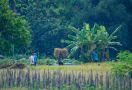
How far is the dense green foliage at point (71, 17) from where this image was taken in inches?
1804

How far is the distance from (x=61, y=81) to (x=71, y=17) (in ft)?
91.9

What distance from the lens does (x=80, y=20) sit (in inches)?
1845

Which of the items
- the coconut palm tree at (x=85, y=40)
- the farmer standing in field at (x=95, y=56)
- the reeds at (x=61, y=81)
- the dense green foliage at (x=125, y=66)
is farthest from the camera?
the farmer standing in field at (x=95, y=56)

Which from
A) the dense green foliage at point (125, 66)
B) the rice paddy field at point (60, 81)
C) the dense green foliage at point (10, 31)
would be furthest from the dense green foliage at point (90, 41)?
the rice paddy field at point (60, 81)

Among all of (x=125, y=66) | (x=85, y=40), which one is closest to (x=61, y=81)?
(x=125, y=66)

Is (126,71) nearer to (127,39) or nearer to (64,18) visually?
(127,39)

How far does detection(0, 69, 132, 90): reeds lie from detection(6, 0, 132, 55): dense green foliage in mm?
23608

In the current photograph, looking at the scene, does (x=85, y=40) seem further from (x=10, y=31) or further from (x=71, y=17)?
(x=10, y=31)

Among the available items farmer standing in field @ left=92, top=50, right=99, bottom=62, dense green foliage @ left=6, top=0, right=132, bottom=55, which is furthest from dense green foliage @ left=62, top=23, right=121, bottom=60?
dense green foliage @ left=6, top=0, right=132, bottom=55

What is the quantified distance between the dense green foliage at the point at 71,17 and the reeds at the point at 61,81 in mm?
23608

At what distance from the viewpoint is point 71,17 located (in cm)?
4866

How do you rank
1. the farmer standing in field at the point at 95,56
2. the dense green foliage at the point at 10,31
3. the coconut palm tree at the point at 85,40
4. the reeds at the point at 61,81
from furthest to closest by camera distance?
the farmer standing in field at the point at 95,56
the coconut palm tree at the point at 85,40
the dense green foliage at the point at 10,31
the reeds at the point at 61,81

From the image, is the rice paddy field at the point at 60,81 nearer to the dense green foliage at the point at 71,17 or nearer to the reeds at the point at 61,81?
the reeds at the point at 61,81

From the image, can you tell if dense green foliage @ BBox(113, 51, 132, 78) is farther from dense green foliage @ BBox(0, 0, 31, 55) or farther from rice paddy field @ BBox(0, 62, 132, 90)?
dense green foliage @ BBox(0, 0, 31, 55)
